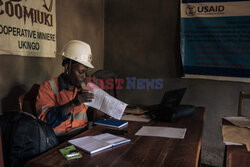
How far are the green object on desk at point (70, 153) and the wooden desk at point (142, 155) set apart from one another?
0.02 meters

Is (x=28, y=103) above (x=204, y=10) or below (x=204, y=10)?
below

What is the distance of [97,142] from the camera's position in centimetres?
122

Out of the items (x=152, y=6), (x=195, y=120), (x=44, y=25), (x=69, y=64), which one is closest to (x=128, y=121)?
(x=195, y=120)

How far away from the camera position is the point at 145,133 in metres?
1.43

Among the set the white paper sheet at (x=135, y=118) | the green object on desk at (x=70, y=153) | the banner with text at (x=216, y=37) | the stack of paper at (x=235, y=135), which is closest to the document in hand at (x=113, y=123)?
the white paper sheet at (x=135, y=118)

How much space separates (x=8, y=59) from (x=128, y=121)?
1.23 m

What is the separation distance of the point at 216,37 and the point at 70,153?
8.48 feet

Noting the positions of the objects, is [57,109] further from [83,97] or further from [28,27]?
[28,27]

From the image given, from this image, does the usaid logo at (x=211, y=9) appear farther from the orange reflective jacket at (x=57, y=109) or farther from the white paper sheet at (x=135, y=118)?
the orange reflective jacket at (x=57, y=109)

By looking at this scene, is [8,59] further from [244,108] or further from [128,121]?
[244,108]

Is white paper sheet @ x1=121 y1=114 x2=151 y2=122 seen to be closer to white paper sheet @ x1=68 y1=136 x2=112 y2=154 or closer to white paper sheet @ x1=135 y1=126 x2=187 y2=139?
white paper sheet @ x1=135 y1=126 x2=187 y2=139

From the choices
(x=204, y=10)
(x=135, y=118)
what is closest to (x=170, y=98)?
(x=135, y=118)

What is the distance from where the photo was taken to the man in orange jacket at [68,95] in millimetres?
1569

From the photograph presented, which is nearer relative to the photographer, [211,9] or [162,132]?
[162,132]
